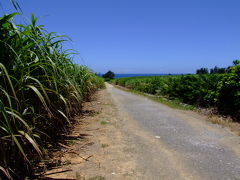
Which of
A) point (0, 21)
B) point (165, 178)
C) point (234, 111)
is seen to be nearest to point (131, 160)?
point (165, 178)

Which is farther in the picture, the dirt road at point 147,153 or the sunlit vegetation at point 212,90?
the sunlit vegetation at point 212,90

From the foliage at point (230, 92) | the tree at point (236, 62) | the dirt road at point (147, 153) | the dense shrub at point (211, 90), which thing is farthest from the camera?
the tree at point (236, 62)

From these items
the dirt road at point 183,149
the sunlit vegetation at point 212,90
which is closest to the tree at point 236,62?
the sunlit vegetation at point 212,90

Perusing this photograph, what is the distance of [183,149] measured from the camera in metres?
2.94

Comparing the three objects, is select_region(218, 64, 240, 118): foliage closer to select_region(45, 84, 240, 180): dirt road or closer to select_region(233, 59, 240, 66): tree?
select_region(233, 59, 240, 66): tree

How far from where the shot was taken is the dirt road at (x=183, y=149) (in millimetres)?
2240

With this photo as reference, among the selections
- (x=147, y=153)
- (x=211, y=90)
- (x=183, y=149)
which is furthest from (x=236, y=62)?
(x=147, y=153)

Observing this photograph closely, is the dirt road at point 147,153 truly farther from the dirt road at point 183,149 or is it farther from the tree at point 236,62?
A: the tree at point 236,62

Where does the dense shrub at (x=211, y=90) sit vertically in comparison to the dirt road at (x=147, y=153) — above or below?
above

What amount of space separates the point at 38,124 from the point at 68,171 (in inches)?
29.7

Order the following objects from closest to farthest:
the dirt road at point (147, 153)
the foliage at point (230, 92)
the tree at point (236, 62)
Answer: the dirt road at point (147, 153) → the foliage at point (230, 92) → the tree at point (236, 62)

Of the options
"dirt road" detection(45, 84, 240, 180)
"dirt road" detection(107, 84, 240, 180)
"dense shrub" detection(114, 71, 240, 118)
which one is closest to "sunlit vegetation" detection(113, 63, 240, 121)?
"dense shrub" detection(114, 71, 240, 118)

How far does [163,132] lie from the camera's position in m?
3.81

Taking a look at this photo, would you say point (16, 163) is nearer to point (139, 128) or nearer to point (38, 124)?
point (38, 124)
